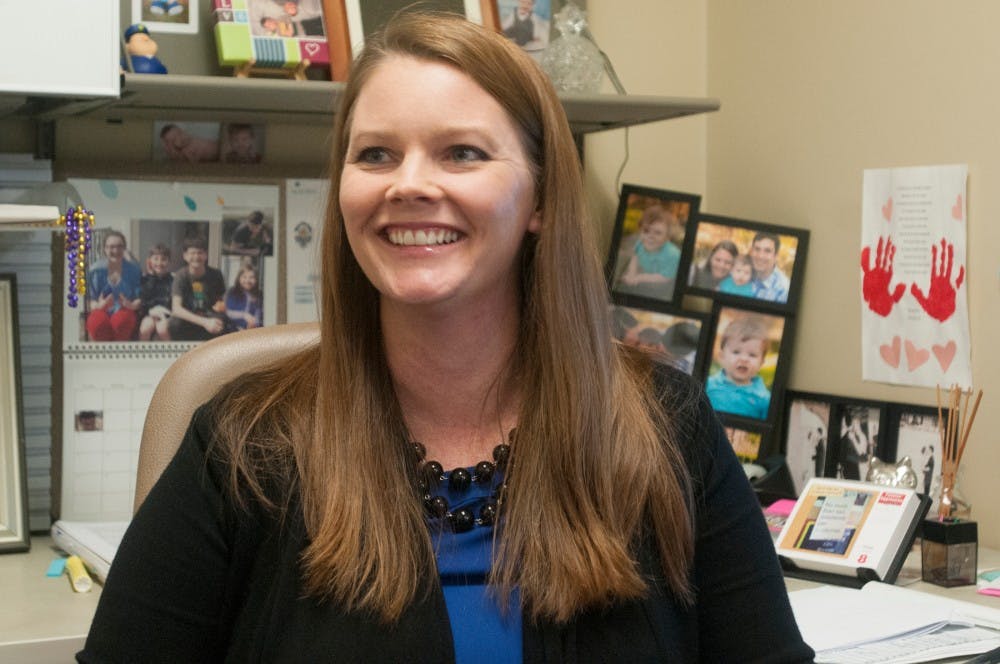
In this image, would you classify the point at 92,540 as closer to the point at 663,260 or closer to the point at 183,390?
the point at 183,390

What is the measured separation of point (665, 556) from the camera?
4.19 feet

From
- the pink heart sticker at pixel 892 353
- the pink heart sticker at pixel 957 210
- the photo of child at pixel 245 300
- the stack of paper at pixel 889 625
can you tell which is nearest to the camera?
the stack of paper at pixel 889 625

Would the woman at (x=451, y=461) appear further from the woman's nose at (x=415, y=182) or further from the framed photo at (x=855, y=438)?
the framed photo at (x=855, y=438)

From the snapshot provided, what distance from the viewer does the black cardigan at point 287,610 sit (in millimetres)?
1184

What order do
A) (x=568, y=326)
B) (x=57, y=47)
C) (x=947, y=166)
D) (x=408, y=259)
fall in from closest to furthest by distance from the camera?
(x=408, y=259)
(x=568, y=326)
(x=57, y=47)
(x=947, y=166)

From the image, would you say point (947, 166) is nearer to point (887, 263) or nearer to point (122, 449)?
point (887, 263)

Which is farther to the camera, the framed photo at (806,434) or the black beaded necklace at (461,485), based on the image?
the framed photo at (806,434)

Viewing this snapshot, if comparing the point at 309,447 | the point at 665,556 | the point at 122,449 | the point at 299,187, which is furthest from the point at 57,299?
the point at 665,556

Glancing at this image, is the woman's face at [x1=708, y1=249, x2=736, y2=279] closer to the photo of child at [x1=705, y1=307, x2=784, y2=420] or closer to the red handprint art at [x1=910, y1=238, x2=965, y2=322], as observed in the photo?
the photo of child at [x1=705, y1=307, x2=784, y2=420]

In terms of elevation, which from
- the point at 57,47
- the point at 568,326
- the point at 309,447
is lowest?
the point at 309,447

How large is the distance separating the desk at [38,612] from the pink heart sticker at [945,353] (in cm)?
128

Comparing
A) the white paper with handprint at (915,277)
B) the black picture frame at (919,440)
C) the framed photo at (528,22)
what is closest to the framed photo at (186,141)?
the framed photo at (528,22)

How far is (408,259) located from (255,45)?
0.93 metres

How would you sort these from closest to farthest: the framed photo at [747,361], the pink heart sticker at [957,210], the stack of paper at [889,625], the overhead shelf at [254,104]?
the stack of paper at [889,625] → the overhead shelf at [254,104] → the pink heart sticker at [957,210] → the framed photo at [747,361]
